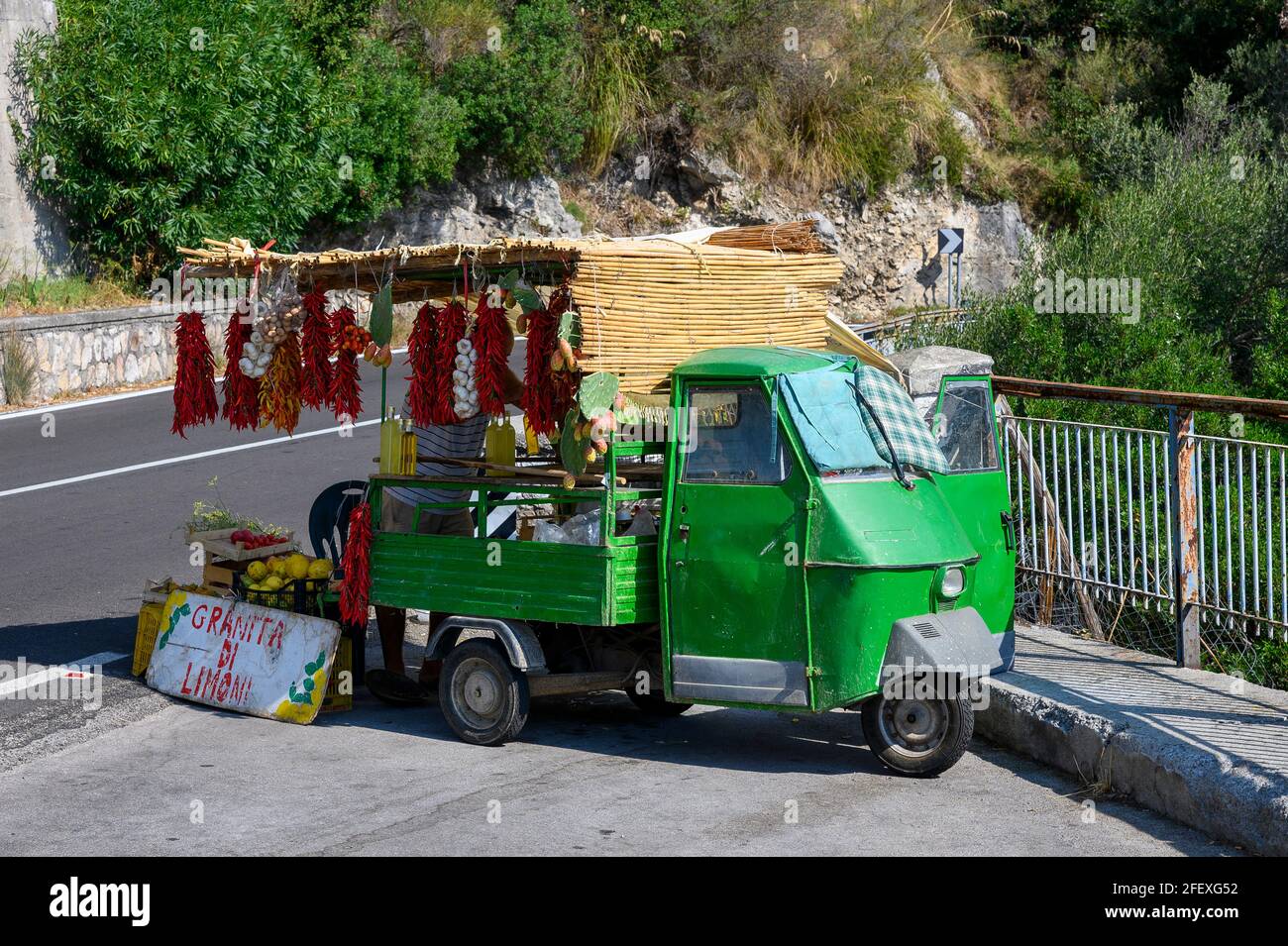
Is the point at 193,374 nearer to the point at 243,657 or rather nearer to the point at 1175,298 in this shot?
the point at 243,657

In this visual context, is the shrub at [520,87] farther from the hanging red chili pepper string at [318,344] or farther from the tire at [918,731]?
the tire at [918,731]

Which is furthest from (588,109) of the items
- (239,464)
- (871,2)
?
(239,464)

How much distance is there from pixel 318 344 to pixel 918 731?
3.94 metres

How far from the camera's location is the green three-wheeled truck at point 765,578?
6.50 meters

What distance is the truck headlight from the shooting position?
668 cm

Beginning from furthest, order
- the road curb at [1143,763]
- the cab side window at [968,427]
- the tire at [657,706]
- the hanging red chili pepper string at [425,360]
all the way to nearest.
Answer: the tire at [657,706], the cab side window at [968,427], the hanging red chili pepper string at [425,360], the road curb at [1143,763]

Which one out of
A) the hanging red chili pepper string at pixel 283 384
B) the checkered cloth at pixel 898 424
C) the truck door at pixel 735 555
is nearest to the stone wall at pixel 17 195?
the hanging red chili pepper string at pixel 283 384

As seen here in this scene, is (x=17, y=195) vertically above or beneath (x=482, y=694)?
above

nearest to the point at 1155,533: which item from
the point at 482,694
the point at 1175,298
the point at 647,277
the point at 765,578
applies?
the point at 765,578

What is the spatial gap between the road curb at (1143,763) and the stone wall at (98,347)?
15.4 m

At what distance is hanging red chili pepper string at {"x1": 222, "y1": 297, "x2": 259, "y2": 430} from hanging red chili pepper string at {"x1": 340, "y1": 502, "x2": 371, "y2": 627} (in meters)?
1.09

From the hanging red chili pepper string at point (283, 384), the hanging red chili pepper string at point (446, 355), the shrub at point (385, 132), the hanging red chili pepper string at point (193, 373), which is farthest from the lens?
the shrub at point (385, 132)

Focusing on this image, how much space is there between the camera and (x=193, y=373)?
8.53 m

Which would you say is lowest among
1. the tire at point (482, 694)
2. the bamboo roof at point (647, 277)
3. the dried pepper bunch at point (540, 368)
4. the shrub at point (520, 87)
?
the tire at point (482, 694)
